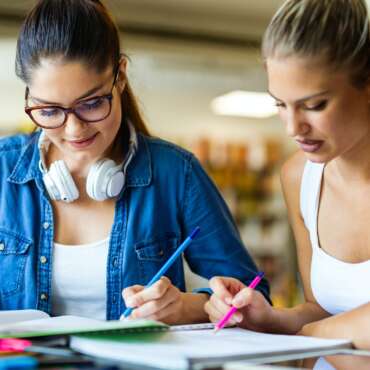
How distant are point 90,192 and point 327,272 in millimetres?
530

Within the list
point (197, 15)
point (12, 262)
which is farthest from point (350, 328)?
point (197, 15)

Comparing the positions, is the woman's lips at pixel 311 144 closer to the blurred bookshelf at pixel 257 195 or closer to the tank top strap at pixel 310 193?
the tank top strap at pixel 310 193

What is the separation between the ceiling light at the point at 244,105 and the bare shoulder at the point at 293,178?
5723 millimetres

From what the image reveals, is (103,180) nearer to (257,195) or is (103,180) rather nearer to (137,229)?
(137,229)

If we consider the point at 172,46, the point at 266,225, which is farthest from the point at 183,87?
the point at 172,46

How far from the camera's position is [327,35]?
1168 millimetres

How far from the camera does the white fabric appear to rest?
5.08 ft

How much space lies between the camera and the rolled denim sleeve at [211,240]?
1.62 m

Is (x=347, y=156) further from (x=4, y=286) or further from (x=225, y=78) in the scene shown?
(x=225, y=78)

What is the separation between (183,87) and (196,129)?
2.21ft

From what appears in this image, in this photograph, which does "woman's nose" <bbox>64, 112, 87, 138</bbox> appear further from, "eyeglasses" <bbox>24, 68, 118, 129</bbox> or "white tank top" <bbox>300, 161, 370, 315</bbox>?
"white tank top" <bbox>300, 161, 370, 315</bbox>

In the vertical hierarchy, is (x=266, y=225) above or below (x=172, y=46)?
below

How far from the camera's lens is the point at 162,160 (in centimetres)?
168

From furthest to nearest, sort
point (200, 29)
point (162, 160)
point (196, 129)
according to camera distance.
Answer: point (196, 129) → point (200, 29) → point (162, 160)
